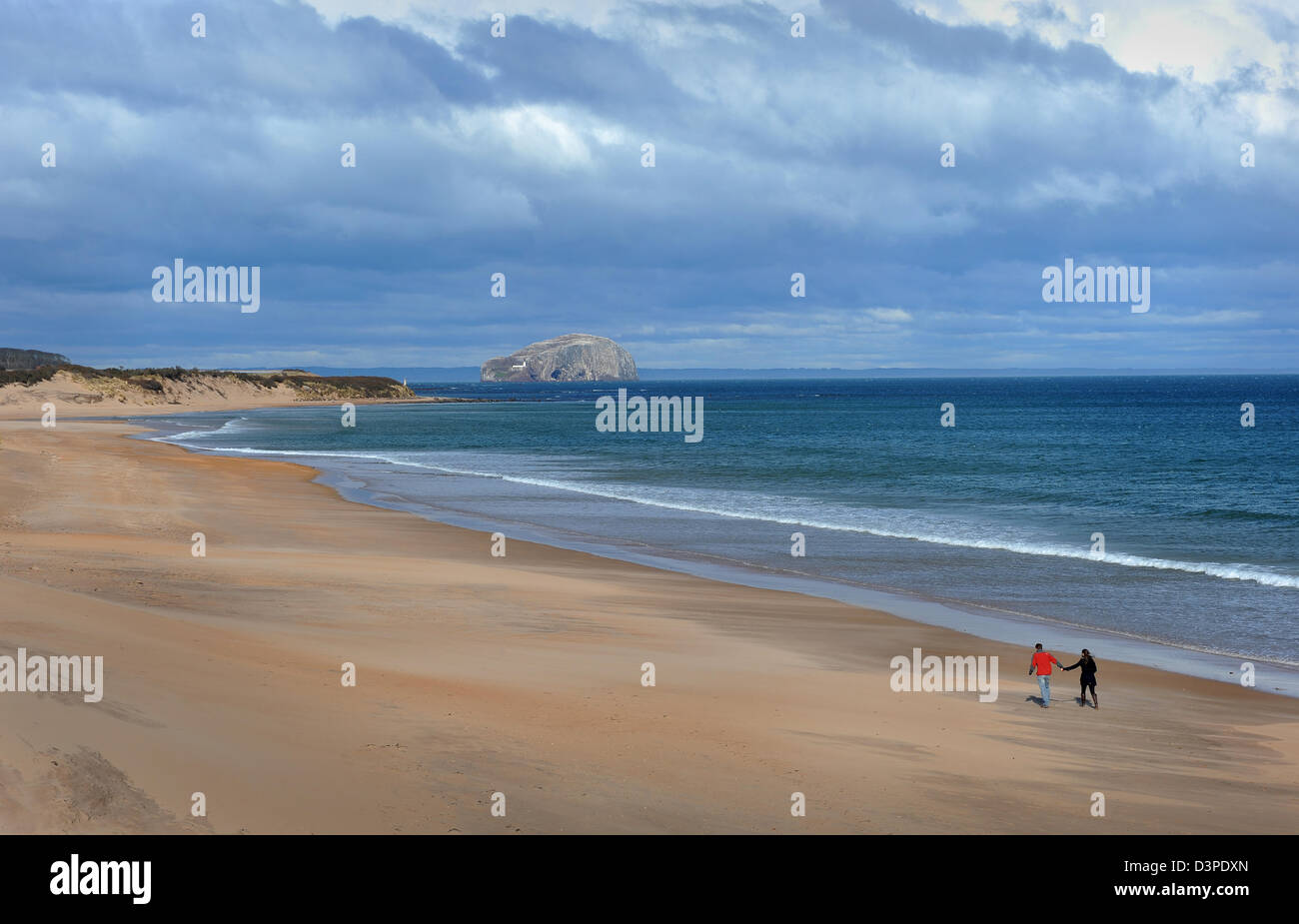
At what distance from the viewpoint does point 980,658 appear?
15141mm

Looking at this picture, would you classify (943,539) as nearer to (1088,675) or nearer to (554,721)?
(1088,675)

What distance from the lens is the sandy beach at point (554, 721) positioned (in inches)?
324

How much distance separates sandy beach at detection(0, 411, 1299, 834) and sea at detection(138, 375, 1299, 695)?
2501 mm

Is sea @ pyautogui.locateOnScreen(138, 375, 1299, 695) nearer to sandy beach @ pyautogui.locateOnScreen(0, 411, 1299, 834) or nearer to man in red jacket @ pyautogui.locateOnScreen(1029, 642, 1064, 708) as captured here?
sandy beach @ pyautogui.locateOnScreen(0, 411, 1299, 834)

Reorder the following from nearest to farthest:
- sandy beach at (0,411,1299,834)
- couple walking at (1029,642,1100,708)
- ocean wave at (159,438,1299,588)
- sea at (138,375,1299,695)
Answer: sandy beach at (0,411,1299,834) < couple walking at (1029,642,1100,708) < sea at (138,375,1299,695) < ocean wave at (159,438,1299,588)

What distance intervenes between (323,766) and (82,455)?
47086 millimetres

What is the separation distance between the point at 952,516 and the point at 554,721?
2427 cm

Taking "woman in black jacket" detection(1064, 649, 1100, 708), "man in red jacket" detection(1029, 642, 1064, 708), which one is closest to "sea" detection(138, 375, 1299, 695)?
"woman in black jacket" detection(1064, 649, 1100, 708)

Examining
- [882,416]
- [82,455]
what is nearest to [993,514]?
[82,455]

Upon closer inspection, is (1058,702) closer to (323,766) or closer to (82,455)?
(323,766)

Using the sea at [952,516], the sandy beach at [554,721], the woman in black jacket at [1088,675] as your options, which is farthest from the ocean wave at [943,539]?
the woman in black jacket at [1088,675]

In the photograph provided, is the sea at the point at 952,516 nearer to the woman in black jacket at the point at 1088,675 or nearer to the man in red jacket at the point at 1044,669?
the woman in black jacket at the point at 1088,675

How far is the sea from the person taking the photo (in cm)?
1848

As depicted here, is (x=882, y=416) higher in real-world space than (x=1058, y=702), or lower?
higher
